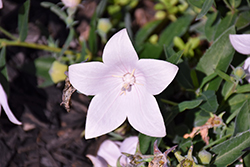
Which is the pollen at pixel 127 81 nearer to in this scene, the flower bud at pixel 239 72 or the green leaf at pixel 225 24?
the flower bud at pixel 239 72

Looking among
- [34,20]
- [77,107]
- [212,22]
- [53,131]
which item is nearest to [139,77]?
[212,22]

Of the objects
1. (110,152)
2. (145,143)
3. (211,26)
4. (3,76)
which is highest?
(211,26)

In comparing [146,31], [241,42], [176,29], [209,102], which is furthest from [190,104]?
[146,31]

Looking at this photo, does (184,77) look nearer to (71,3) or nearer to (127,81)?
(127,81)

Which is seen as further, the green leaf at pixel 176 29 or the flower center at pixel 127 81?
the green leaf at pixel 176 29

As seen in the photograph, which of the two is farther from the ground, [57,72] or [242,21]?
[242,21]

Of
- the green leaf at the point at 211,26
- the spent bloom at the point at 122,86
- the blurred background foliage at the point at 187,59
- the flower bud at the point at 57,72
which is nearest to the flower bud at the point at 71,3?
the blurred background foliage at the point at 187,59

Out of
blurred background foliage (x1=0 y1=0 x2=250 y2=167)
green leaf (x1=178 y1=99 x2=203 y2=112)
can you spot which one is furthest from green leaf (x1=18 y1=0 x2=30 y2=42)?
green leaf (x1=178 y1=99 x2=203 y2=112)
